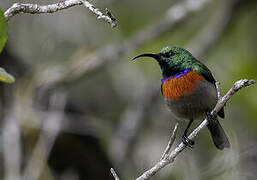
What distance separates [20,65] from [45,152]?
1.37 metres

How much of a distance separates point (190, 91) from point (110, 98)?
367cm

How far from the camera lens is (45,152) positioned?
16.4ft

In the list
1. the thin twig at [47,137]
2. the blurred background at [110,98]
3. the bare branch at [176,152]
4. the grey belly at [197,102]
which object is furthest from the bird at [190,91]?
the thin twig at [47,137]

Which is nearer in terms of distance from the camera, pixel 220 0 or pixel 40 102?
A: pixel 40 102

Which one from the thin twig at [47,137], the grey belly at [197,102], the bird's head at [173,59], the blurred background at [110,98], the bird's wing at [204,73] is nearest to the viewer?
the grey belly at [197,102]

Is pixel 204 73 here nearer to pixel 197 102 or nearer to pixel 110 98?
pixel 197 102

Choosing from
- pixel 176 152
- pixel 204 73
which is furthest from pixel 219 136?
pixel 176 152

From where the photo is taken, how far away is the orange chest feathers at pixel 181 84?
12.9 ft

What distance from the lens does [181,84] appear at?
13.0 ft

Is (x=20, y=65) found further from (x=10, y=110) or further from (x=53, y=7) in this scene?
(x=53, y=7)

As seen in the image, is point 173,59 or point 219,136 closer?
point 219,136

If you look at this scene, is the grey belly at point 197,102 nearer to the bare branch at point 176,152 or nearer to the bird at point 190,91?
the bird at point 190,91

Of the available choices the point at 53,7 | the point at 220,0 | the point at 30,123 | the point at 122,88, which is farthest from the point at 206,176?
the point at 220,0

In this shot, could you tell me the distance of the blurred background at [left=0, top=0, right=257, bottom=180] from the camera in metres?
5.25
